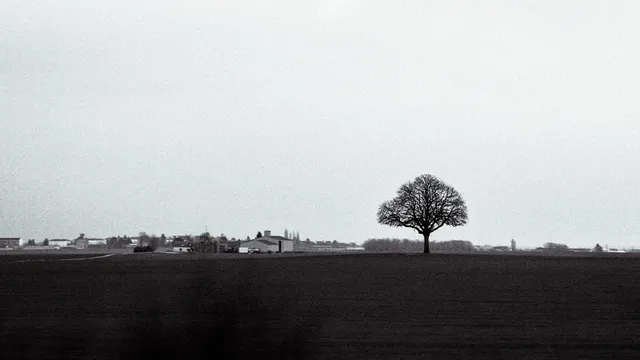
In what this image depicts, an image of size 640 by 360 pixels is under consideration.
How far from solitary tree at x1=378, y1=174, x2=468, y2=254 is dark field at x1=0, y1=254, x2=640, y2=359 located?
6929 centimetres

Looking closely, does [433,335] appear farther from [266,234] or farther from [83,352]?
[266,234]

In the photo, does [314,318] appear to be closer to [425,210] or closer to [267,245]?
[425,210]

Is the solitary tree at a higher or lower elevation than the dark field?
higher

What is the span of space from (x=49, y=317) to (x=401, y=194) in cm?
9021

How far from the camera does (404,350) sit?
13156mm

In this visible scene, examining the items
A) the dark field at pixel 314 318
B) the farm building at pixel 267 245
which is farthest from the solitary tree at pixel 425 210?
the dark field at pixel 314 318

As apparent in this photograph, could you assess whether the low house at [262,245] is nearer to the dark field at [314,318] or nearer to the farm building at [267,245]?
the farm building at [267,245]

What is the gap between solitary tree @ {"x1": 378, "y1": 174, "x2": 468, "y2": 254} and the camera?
103 m

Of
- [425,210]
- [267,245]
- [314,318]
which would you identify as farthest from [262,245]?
[314,318]

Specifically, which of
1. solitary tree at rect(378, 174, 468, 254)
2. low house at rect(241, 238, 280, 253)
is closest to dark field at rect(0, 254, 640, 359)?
solitary tree at rect(378, 174, 468, 254)

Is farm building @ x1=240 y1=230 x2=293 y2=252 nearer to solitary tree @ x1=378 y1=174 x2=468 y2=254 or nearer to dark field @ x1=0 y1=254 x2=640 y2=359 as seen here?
solitary tree @ x1=378 y1=174 x2=468 y2=254

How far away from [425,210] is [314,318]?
3929 inches

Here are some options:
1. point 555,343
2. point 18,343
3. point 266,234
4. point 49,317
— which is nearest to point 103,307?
point 49,317

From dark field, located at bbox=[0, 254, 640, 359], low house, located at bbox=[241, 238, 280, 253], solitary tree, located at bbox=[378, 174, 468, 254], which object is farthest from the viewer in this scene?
low house, located at bbox=[241, 238, 280, 253]
